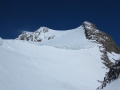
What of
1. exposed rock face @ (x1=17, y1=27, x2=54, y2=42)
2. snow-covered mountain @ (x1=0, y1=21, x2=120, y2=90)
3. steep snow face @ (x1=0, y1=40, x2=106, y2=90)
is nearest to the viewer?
steep snow face @ (x1=0, y1=40, x2=106, y2=90)

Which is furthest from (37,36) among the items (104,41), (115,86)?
(115,86)

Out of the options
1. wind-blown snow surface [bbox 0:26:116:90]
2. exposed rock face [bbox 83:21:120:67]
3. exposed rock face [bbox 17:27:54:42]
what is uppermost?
exposed rock face [bbox 17:27:54:42]

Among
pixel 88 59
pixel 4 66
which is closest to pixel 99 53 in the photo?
pixel 88 59

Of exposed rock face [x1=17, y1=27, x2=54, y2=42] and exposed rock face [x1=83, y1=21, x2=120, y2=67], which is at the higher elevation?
exposed rock face [x1=17, y1=27, x2=54, y2=42]

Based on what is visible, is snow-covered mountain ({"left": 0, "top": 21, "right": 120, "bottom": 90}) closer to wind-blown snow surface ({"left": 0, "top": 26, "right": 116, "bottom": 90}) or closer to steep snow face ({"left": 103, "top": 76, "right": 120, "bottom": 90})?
wind-blown snow surface ({"left": 0, "top": 26, "right": 116, "bottom": 90})

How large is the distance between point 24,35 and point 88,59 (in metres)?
68.5

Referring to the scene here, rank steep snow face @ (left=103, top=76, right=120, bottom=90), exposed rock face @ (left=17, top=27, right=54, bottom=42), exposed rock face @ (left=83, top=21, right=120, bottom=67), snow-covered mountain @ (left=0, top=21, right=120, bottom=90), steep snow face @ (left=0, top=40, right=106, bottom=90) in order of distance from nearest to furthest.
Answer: steep snow face @ (left=103, top=76, right=120, bottom=90) → steep snow face @ (left=0, top=40, right=106, bottom=90) → snow-covered mountain @ (left=0, top=21, right=120, bottom=90) → exposed rock face @ (left=83, top=21, right=120, bottom=67) → exposed rock face @ (left=17, top=27, right=54, bottom=42)

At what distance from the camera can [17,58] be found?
16000 mm

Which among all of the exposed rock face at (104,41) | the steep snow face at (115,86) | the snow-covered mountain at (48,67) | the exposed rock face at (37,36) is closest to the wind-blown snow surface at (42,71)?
the snow-covered mountain at (48,67)

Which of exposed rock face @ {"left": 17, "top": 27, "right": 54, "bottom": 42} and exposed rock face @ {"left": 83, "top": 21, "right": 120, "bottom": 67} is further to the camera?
exposed rock face @ {"left": 17, "top": 27, "right": 54, "bottom": 42}

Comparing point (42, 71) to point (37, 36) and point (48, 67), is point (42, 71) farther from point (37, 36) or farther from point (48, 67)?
point (37, 36)

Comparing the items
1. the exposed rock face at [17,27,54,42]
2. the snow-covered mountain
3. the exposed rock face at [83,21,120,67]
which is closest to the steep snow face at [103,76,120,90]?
the snow-covered mountain

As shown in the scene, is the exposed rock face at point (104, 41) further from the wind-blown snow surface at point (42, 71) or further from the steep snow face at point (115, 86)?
the steep snow face at point (115, 86)

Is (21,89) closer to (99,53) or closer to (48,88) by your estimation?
(48,88)
